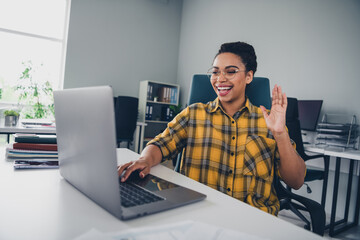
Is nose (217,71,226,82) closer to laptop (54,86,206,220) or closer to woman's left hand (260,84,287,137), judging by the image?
woman's left hand (260,84,287,137)

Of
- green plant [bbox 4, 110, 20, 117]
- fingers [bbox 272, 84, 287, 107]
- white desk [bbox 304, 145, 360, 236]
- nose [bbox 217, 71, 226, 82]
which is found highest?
nose [bbox 217, 71, 226, 82]

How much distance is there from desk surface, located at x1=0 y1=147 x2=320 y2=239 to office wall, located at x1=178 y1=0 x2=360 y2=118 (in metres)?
2.58

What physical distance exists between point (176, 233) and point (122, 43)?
4620 mm

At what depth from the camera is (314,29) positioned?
2.98 metres

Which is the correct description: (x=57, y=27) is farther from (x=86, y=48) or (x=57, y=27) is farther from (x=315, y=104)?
(x=315, y=104)

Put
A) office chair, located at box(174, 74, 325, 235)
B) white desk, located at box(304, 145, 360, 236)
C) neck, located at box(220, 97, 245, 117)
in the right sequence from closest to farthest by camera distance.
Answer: office chair, located at box(174, 74, 325, 235) → neck, located at box(220, 97, 245, 117) → white desk, located at box(304, 145, 360, 236)

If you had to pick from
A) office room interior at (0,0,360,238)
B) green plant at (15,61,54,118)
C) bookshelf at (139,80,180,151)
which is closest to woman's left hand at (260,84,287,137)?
office room interior at (0,0,360,238)

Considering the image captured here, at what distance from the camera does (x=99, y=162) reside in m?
0.55

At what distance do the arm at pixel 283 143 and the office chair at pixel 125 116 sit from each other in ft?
8.90

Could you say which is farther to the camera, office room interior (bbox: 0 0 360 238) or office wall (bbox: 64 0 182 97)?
office wall (bbox: 64 0 182 97)

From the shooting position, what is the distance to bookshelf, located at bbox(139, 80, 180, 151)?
461 cm

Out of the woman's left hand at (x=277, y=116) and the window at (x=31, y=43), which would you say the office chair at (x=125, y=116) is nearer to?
the window at (x=31, y=43)

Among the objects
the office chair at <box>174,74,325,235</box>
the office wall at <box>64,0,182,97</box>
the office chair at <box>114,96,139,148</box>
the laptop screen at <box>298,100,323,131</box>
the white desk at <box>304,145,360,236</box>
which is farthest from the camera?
the office wall at <box>64,0,182,97</box>

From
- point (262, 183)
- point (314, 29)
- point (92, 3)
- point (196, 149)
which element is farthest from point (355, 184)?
point (92, 3)
